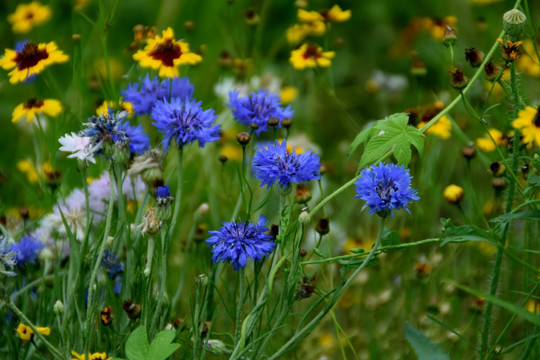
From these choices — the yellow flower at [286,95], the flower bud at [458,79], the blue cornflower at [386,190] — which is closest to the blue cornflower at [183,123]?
the blue cornflower at [386,190]

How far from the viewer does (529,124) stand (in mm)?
822

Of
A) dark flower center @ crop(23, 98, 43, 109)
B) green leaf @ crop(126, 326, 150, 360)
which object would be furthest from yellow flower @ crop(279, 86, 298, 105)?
green leaf @ crop(126, 326, 150, 360)

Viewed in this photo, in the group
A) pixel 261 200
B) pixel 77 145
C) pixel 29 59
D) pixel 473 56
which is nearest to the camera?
pixel 77 145

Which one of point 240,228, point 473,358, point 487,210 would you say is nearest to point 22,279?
point 240,228

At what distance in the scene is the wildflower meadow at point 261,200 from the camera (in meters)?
0.84

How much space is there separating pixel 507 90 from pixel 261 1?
1543 mm

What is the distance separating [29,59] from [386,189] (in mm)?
658

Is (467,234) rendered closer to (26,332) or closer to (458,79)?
(458,79)

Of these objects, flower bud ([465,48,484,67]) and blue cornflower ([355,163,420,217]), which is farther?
flower bud ([465,48,484,67])

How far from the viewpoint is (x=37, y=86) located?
2049 millimetres

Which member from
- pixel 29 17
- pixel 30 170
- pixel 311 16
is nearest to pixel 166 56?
pixel 311 16

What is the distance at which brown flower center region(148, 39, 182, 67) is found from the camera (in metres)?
1.03

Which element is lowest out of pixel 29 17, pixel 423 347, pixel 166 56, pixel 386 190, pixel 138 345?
pixel 423 347

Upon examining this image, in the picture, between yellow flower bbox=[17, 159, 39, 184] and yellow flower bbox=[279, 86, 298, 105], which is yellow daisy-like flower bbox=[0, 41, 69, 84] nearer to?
yellow flower bbox=[17, 159, 39, 184]
